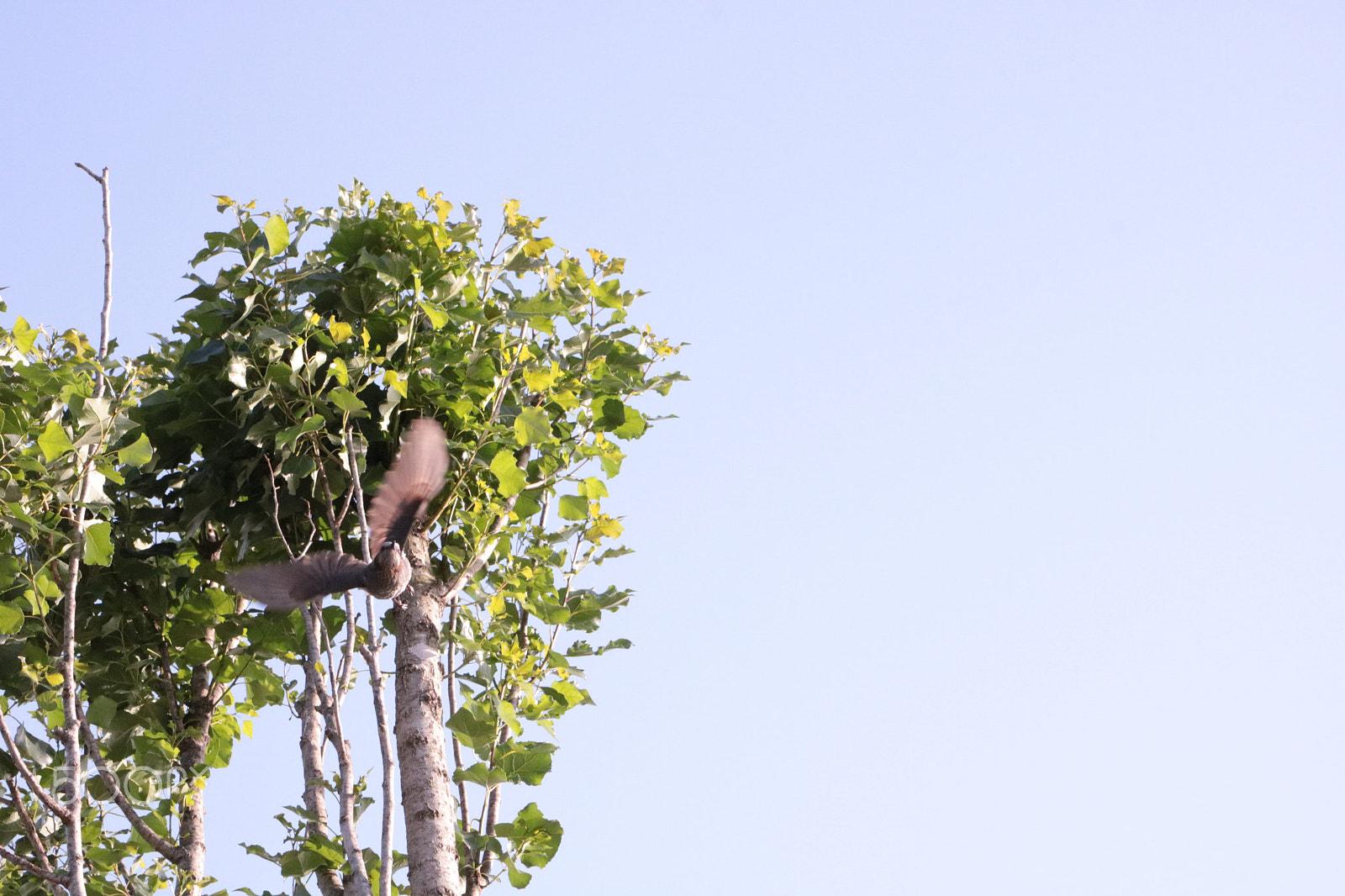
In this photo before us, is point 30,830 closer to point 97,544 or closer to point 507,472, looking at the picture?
point 97,544

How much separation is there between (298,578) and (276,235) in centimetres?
111

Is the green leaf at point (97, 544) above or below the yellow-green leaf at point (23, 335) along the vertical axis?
below

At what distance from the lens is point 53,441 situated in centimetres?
366

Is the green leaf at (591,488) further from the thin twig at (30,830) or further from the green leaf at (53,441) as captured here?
the thin twig at (30,830)

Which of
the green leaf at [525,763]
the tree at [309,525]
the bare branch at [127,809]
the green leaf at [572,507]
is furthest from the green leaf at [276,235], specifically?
the green leaf at [525,763]

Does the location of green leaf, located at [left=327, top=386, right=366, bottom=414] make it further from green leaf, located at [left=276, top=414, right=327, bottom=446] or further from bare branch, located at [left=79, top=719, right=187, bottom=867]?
bare branch, located at [left=79, top=719, right=187, bottom=867]

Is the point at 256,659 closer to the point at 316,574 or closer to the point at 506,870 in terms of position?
the point at 316,574

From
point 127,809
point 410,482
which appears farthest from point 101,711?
point 410,482

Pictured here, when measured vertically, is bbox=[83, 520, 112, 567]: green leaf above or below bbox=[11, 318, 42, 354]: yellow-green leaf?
below

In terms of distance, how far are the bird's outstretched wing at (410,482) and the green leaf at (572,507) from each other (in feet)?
1.93

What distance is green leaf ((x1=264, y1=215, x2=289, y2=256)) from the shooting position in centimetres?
398

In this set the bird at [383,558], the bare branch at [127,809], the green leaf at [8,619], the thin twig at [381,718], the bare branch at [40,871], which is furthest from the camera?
the bare branch at [127,809]

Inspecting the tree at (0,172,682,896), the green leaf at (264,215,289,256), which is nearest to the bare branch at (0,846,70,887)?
the tree at (0,172,682,896)

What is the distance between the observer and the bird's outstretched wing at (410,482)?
374cm
